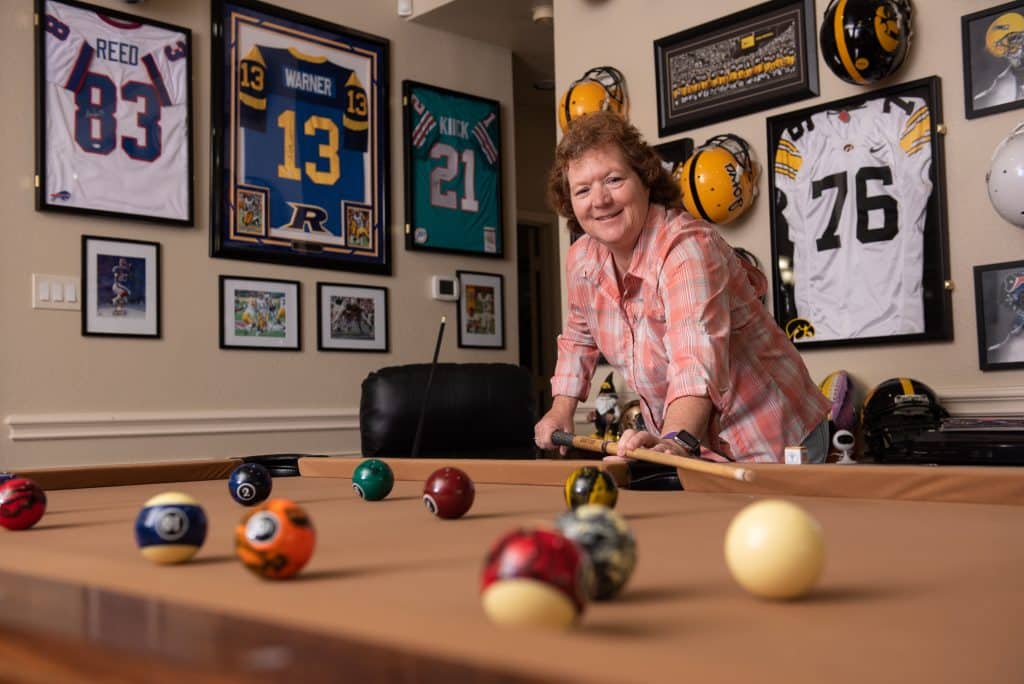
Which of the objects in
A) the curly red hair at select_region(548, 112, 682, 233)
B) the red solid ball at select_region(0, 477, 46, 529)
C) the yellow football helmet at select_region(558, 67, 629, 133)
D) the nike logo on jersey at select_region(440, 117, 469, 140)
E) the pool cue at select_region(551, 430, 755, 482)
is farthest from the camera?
the nike logo on jersey at select_region(440, 117, 469, 140)

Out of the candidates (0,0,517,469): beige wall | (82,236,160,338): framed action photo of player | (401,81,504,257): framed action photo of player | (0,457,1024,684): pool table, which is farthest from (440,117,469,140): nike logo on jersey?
→ (0,457,1024,684): pool table

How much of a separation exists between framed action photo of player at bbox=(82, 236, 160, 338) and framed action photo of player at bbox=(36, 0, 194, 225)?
0.50ft

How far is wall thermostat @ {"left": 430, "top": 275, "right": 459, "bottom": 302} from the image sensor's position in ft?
17.4

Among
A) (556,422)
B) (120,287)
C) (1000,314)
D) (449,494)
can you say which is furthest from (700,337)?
(120,287)

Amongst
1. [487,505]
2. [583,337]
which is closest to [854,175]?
[583,337]

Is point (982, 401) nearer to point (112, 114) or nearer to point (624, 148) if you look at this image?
point (624, 148)

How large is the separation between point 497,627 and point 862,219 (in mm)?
3239

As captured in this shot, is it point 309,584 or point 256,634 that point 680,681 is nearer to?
point 256,634

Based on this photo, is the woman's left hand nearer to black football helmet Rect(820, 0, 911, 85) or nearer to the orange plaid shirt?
the orange plaid shirt

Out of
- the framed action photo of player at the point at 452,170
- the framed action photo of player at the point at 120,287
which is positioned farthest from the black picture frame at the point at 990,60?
the framed action photo of player at the point at 120,287

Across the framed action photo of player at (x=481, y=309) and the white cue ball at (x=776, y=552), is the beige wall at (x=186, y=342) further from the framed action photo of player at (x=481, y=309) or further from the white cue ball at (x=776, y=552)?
the white cue ball at (x=776, y=552)

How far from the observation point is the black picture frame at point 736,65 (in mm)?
3709

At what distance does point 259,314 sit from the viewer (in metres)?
4.62

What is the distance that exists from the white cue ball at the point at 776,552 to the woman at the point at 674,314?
1308 millimetres
